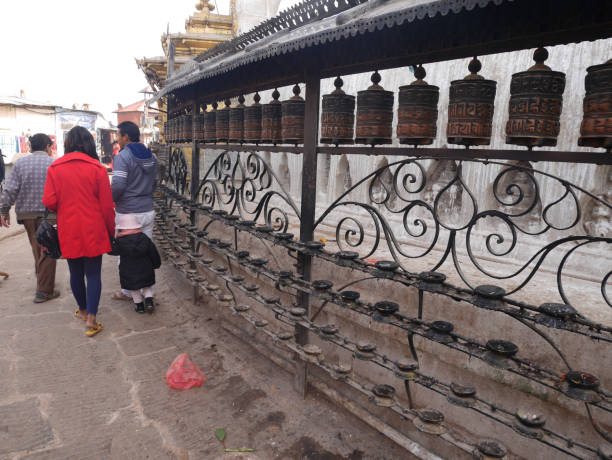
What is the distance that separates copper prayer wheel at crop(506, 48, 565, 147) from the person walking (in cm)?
463

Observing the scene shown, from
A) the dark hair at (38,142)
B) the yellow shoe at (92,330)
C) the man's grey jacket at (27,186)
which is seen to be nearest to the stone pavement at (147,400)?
the yellow shoe at (92,330)

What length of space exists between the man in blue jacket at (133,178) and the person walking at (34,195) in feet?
3.42

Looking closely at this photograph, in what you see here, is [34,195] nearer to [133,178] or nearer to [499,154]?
[133,178]

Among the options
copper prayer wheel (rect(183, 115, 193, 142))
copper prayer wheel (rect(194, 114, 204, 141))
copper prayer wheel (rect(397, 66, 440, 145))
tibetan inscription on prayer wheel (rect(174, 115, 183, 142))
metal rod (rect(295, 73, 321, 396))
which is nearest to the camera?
copper prayer wheel (rect(397, 66, 440, 145))

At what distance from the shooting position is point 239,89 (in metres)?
3.62

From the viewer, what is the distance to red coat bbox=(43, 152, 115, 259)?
3.56 metres

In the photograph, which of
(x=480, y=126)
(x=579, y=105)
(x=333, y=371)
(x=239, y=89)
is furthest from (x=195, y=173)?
(x=579, y=105)

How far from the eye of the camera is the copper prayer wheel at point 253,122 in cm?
322

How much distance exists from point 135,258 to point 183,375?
1665 millimetres

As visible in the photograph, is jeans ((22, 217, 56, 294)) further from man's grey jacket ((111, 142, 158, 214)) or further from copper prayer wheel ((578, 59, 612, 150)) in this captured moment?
copper prayer wheel ((578, 59, 612, 150))

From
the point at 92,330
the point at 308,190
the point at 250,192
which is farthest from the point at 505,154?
the point at 92,330

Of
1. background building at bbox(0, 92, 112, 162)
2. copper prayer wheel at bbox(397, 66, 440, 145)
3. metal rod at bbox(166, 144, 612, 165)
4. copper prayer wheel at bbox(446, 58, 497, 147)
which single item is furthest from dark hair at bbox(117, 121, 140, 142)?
background building at bbox(0, 92, 112, 162)

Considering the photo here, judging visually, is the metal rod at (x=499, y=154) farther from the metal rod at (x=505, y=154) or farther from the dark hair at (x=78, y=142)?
the dark hair at (x=78, y=142)

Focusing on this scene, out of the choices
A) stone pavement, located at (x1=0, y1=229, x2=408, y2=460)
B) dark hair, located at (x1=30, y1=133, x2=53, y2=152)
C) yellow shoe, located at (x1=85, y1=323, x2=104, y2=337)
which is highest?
dark hair, located at (x1=30, y1=133, x2=53, y2=152)
